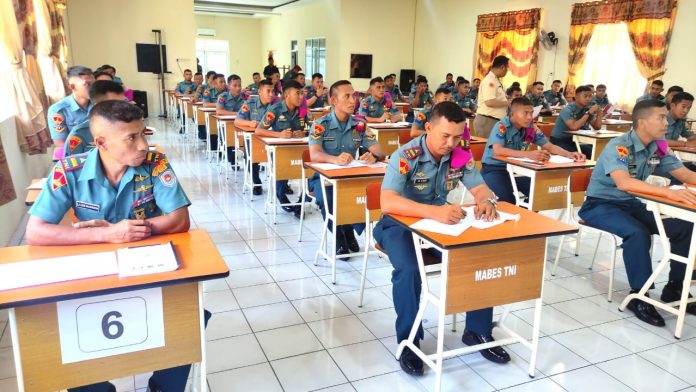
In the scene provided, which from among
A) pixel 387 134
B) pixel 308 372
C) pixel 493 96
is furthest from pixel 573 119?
pixel 308 372

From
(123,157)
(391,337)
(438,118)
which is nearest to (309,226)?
(391,337)

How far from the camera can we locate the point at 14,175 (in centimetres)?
436

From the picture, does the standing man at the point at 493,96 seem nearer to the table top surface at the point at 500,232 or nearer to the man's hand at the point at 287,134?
the man's hand at the point at 287,134

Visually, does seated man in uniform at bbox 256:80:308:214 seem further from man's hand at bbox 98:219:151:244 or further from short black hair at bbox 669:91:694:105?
short black hair at bbox 669:91:694:105

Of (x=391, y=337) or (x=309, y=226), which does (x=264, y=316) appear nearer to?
(x=391, y=337)

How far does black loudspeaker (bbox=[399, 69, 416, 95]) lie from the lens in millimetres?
14750

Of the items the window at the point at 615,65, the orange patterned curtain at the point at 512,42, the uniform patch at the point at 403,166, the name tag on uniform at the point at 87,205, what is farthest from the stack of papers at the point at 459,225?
the orange patterned curtain at the point at 512,42

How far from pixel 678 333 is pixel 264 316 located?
2312mm

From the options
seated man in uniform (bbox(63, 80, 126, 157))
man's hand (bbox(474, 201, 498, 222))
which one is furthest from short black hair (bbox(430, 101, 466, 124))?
seated man in uniform (bbox(63, 80, 126, 157))

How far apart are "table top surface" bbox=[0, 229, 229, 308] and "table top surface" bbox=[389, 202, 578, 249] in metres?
0.85

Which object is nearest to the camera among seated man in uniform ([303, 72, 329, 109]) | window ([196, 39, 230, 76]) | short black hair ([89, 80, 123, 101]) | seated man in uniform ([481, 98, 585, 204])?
short black hair ([89, 80, 123, 101])

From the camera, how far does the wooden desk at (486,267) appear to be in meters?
2.07

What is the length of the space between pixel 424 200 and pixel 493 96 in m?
3.79

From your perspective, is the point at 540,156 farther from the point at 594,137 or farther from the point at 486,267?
the point at 594,137
